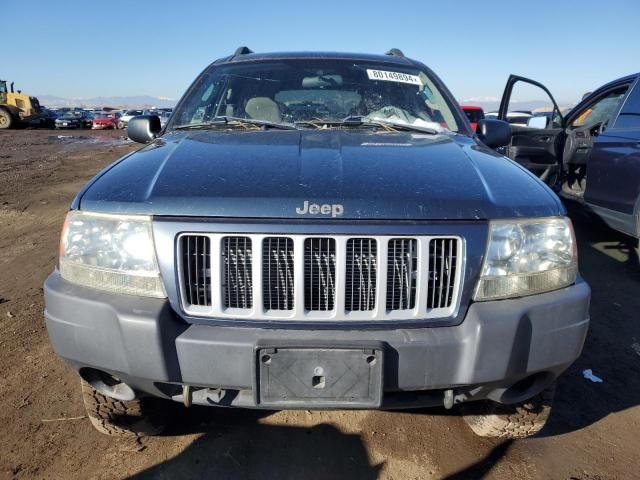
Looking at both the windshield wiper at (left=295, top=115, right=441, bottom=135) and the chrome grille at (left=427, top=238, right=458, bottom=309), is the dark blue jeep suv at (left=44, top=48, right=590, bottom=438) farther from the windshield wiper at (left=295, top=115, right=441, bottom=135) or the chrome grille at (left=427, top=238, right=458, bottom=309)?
the windshield wiper at (left=295, top=115, right=441, bottom=135)

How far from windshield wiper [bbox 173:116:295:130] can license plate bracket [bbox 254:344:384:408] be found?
4.80 ft

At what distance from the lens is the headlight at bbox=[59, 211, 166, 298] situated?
189 cm

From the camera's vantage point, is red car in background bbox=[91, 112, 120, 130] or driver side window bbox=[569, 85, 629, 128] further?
red car in background bbox=[91, 112, 120, 130]

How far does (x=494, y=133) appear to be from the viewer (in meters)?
3.33

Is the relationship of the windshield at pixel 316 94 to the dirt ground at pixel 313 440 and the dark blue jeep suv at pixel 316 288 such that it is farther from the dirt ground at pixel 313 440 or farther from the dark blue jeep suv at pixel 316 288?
the dirt ground at pixel 313 440

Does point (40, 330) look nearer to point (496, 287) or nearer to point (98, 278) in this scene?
point (98, 278)

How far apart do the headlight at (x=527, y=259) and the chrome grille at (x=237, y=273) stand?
86 centimetres

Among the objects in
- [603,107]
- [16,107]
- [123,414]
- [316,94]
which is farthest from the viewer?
[16,107]

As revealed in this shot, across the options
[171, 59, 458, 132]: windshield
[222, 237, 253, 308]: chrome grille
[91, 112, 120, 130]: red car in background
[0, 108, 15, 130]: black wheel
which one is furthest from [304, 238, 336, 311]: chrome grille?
[91, 112, 120, 130]: red car in background

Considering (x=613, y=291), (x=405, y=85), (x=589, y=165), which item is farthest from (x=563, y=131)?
(x=405, y=85)

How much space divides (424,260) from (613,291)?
361 centimetres

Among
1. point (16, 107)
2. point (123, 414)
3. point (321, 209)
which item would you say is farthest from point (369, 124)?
point (16, 107)

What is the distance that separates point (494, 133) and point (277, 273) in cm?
214

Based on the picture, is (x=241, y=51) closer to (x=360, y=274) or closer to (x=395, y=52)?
(x=395, y=52)
